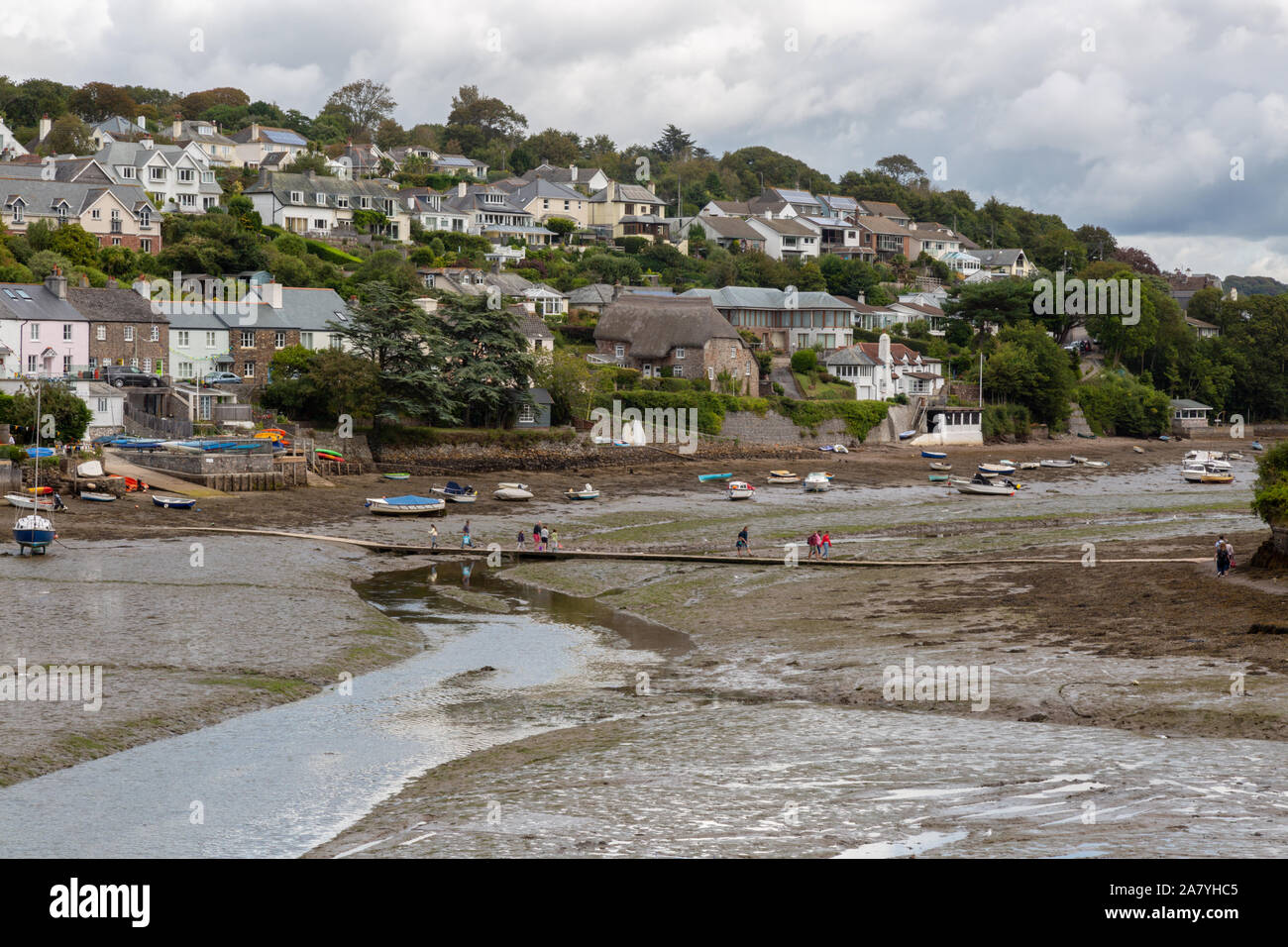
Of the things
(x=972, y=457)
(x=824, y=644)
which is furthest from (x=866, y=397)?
(x=824, y=644)

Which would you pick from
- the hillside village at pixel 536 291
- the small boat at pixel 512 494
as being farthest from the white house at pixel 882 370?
the small boat at pixel 512 494

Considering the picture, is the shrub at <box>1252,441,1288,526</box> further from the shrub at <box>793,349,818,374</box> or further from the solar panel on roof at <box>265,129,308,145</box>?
the solar panel on roof at <box>265,129,308,145</box>

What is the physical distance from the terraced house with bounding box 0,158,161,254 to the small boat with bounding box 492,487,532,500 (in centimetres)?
4873

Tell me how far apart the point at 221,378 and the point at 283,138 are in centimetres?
9108

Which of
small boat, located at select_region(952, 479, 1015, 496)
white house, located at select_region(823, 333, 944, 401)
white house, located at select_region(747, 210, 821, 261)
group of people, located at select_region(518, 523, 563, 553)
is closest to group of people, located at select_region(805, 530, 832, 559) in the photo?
group of people, located at select_region(518, 523, 563, 553)

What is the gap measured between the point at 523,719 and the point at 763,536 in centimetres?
2896

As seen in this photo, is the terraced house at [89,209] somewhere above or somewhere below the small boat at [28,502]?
above

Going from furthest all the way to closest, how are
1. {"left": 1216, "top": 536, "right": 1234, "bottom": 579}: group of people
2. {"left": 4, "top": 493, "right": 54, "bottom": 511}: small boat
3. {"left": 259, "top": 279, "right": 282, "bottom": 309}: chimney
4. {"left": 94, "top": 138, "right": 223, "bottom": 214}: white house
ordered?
{"left": 94, "top": 138, "right": 223, "bottom": 214}: white house → {"left": 259, "top": 279, "right": 282, "bottom": 309}: chimney → {"left": 4, "top": 493, "right": 54, "bottom": 511}: small boat → {"left": 1216, "top": 536, "right": 1234, "bottom": 579}: group of people

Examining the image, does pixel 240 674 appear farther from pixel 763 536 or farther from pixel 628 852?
pixel 763 536

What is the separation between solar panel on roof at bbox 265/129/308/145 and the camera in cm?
15388

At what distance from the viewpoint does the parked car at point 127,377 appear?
68.6 metres

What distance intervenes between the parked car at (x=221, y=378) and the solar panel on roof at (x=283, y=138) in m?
87.2

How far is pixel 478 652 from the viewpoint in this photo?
31.1 meters

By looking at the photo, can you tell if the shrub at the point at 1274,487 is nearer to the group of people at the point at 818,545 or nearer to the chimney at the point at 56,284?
the group of people at the point at 818,545
